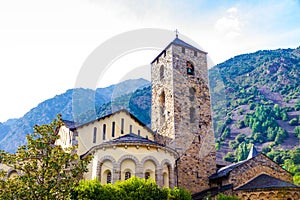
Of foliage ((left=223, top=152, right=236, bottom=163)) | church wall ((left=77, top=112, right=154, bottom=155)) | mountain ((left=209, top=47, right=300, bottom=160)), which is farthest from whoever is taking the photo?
mountain ((left=209, top=47, right=300, bottom=160))

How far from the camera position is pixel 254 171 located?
27.0 meters

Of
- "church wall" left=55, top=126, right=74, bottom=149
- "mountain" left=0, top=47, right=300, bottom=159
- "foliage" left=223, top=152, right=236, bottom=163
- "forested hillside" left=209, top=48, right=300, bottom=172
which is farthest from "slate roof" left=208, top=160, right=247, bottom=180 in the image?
"foliage" left=223, top=152, right=236, bottom=163

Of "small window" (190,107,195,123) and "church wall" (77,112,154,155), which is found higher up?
"small window" (190,107,195,123)

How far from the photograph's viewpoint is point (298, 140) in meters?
107

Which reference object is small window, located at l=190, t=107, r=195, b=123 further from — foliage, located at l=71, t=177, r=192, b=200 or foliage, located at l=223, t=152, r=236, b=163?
foliage, located at l=223, t=152, r=236, b=163

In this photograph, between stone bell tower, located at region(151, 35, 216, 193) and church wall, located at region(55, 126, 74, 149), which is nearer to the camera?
church wall, located at region(55, 126, 74, 149)

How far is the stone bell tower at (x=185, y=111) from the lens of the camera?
2895 centimetres

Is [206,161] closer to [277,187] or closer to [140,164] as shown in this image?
[277,187]

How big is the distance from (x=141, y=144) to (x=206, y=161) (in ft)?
32.1

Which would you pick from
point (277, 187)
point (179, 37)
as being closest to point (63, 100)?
point (179, 37)

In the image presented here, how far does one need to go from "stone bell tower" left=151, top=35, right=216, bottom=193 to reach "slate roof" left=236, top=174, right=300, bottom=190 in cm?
452

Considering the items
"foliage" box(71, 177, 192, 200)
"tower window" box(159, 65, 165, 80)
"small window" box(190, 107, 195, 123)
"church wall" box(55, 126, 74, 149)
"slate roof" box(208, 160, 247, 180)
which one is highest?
"tower window" box(159, 65, 165, 80)

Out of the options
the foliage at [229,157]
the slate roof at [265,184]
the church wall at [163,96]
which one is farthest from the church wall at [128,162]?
the foliage at [229,157]

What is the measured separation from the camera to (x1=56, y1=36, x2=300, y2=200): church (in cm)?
2231
